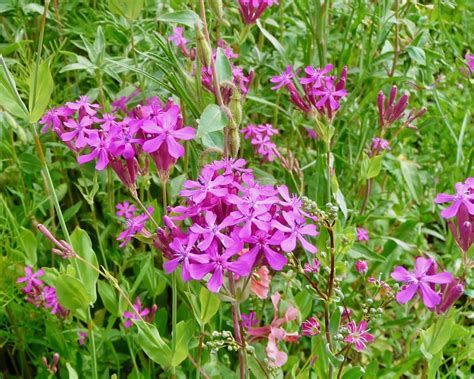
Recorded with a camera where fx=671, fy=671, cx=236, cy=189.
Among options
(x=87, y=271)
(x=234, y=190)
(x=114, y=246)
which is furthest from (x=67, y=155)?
(x=234, y=190)

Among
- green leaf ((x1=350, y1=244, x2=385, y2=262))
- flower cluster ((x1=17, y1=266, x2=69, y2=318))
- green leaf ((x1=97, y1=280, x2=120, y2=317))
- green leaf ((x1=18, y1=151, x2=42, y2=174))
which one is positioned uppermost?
green leaf ((x1=350, y1=244, x2=385, y2=262))

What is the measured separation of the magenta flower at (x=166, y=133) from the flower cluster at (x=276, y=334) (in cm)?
43

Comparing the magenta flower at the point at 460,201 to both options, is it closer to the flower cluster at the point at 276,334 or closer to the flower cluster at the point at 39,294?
the flower cluster at the point at 276,334

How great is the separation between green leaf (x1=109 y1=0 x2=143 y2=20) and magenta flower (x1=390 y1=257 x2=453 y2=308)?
780 mm

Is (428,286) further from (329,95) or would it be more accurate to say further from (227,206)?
(329,95)

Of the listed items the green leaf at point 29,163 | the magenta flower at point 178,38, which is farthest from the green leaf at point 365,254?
the green leaf at point 29,163

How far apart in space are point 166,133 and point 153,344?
14.8 inches

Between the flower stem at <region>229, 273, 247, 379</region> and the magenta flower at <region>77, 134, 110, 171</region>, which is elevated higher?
the magenta flower at <region>77, 134, 110, 171</region>

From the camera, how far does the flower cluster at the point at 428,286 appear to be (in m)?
0.99

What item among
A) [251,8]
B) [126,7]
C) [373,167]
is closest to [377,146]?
[373,167]

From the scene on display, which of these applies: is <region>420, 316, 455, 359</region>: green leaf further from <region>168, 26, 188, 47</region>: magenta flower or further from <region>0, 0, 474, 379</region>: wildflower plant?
<region>168, 26, 188, 47</region>: magenta flower

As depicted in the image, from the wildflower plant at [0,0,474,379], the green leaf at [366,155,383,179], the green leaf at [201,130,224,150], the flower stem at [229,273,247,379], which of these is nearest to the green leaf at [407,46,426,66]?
the wildflower plant at [0,0,474,379]

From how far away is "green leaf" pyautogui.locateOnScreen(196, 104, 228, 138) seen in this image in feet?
3.33

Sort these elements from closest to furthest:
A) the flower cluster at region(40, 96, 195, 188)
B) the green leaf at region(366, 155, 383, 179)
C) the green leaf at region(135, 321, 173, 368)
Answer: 1. the flower cluster at region(40, 96, 195, 188)
2. the green leaf at region(135, 321, 173, 368)
3. the green leaf at region(366, 155, 383, 179)
